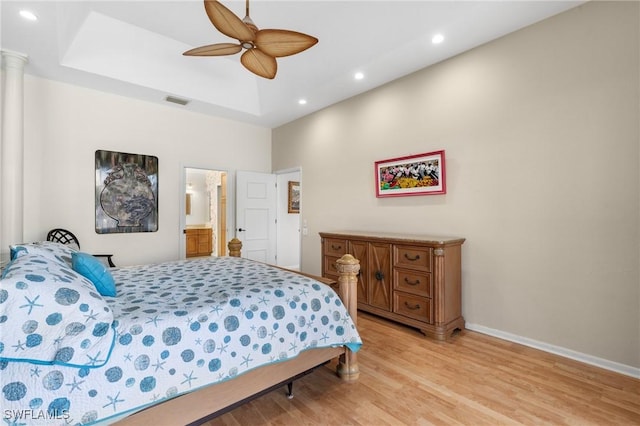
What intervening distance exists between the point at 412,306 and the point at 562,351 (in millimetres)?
1249

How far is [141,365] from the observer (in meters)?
1.28

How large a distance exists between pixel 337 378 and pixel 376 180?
2.50m

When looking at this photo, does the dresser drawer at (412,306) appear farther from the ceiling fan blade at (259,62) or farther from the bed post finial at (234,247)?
the ceiling fan blade at (259,62)

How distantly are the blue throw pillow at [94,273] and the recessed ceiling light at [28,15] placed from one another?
235 cm

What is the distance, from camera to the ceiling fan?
190 centimetres

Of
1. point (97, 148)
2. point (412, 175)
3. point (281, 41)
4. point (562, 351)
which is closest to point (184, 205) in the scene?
point (97, 148)

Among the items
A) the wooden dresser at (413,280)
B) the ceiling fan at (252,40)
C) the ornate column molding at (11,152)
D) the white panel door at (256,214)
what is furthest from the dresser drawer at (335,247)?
the ornate column molding at (11,152)

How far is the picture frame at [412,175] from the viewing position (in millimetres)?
3320

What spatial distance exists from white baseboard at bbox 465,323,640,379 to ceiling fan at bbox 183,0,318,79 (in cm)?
308

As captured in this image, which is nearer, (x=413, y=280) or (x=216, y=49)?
(x=216, y=49)

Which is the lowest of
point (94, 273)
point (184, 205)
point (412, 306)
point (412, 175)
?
point (412, 306)

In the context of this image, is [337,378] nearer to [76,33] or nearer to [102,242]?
[102,242]

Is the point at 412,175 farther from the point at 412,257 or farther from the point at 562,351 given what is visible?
the point at 562,351

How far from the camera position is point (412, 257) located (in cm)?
303
